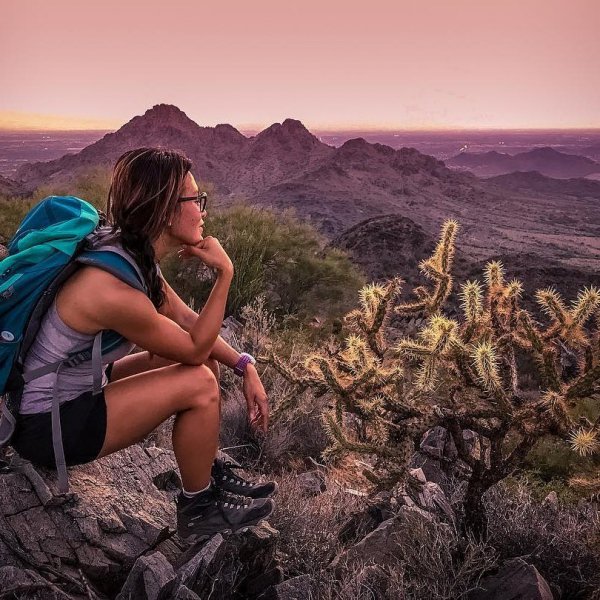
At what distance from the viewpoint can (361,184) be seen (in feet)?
267

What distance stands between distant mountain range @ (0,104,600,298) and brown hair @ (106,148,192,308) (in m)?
46.2

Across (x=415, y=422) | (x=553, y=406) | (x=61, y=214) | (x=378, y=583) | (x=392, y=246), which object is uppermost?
(x=61, y=214)

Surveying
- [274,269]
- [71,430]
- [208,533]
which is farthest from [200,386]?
[274,269]

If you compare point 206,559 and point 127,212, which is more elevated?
point 127,212

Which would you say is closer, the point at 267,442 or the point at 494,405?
the point at 494,405

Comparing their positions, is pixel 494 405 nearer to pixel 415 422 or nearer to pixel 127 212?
pixel 415 422

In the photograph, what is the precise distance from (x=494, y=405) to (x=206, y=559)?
1594 mm

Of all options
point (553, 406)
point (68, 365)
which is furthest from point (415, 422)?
point (68, 365)

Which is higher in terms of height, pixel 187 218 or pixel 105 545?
pixel 187 218

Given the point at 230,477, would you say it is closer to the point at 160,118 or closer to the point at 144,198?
the point at 144,198

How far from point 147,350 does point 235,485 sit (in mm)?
887

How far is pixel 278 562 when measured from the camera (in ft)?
11.4

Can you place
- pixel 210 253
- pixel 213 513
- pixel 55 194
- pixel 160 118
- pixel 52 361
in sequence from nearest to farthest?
pixel 52 361 → pixel 213 513 → pixel 210 253 → pixel 55 194 → pixel 160 118

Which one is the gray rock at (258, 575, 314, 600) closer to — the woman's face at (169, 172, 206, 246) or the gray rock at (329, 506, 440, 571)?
the gray rock at (329, 506, 440, 571)
